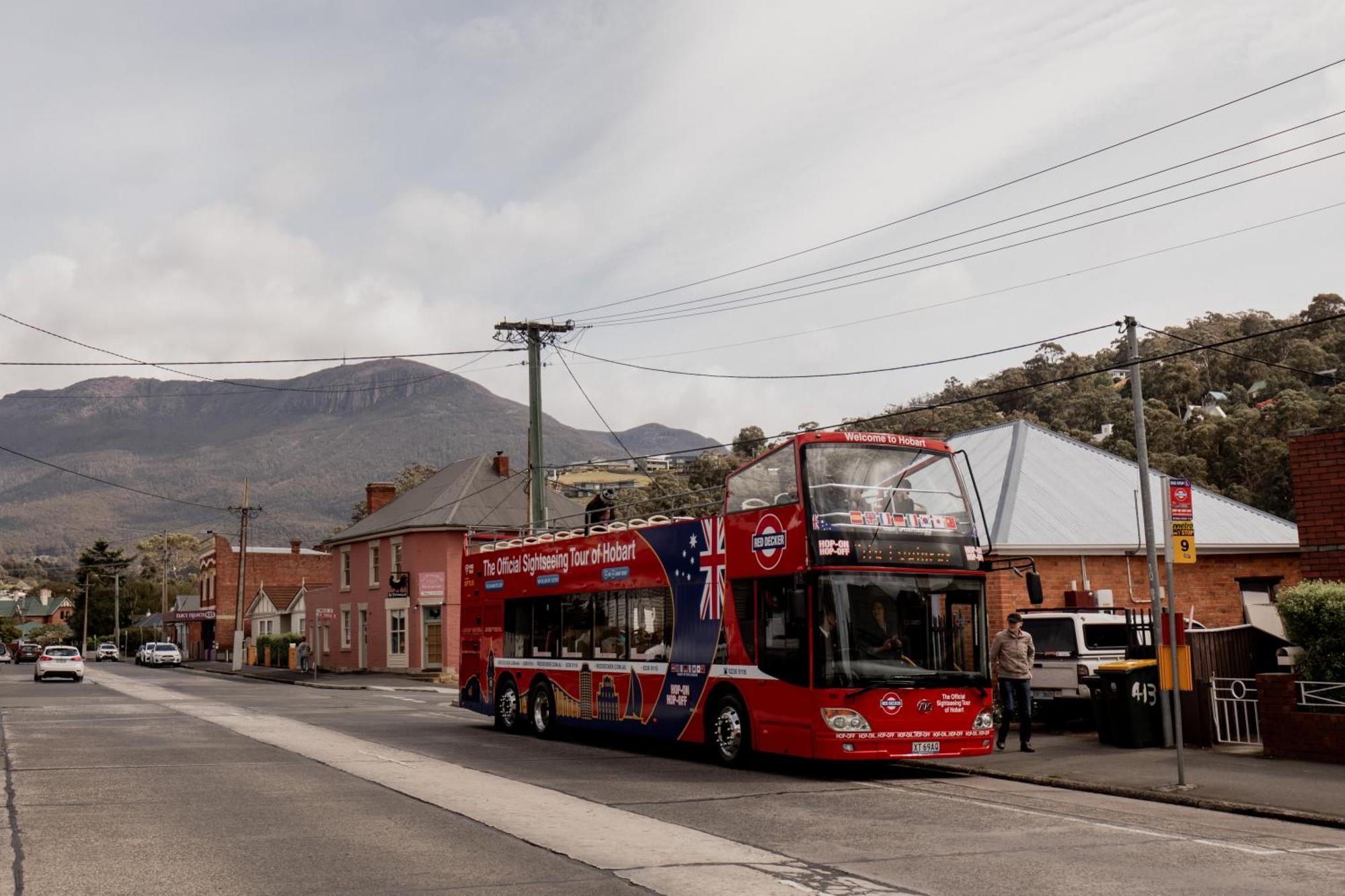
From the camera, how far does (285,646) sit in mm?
63625

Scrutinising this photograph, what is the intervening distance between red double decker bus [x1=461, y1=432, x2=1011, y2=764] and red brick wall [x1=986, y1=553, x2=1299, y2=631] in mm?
8199

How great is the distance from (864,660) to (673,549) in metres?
3.89

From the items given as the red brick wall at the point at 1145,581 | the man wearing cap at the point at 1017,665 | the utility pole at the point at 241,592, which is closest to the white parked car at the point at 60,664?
the utility pole at the point at 241,592

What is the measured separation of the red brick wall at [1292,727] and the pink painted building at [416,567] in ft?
105

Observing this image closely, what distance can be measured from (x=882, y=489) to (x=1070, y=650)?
6.70 metres

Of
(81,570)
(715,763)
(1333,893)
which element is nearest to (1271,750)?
(715,763)

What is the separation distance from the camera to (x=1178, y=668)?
12.9 meters

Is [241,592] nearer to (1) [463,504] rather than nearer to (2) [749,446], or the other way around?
(1) [463,504]

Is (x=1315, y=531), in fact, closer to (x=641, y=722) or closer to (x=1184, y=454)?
(x=641, y=722)

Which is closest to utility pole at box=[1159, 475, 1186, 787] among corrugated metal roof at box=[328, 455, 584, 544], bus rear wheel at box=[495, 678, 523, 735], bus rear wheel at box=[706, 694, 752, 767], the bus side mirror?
the bus side mirror

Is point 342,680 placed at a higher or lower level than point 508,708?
lower

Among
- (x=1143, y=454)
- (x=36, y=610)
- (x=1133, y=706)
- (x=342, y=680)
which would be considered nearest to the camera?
(x=1143, y=454)

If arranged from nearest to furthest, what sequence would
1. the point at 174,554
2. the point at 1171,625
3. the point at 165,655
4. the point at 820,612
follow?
the point at 1171,625 < the point at 820,612 < the point at 165,655 < the point at 174,554

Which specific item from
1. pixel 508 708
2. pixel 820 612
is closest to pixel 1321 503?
pixel 820 612
